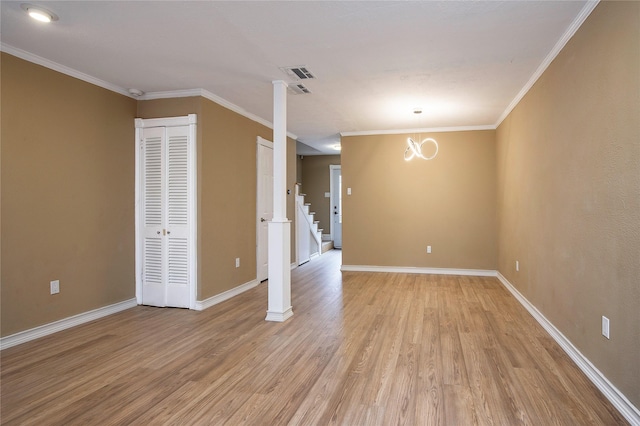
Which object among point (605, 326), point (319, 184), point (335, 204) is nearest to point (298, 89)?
point (605, 326)

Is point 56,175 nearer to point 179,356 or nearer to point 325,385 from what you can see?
point 179,356

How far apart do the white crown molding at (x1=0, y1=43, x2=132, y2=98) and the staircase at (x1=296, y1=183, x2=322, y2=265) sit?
3.90 meters

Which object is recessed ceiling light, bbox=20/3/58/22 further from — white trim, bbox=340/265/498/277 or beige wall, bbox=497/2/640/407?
white trim, bbox=340/265/498/277

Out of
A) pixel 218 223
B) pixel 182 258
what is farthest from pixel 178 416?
pixel 218 223

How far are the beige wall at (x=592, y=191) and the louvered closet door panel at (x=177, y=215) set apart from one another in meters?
3.74

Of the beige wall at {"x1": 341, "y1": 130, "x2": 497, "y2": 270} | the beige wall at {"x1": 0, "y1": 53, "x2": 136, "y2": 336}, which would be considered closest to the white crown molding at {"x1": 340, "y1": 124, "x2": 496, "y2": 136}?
the beige wall at {"x1": 341, "y1": 130, "x2": 497, "y2": 270}

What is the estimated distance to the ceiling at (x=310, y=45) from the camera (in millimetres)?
2580

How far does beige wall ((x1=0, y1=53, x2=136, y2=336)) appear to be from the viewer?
319 centimetres

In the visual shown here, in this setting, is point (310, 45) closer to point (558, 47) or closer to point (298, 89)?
point (298, 89)

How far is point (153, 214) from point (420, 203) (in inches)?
168

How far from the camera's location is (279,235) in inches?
152

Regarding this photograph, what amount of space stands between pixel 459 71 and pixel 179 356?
3629 mm

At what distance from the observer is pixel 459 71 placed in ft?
12.3

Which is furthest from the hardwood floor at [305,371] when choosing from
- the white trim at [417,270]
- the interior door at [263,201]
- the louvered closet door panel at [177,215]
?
the white trim at [417,270]
